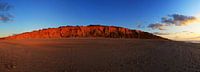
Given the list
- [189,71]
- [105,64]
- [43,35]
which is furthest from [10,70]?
[43,35]

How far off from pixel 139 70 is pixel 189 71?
2292mm

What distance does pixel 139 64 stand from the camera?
16.4 m

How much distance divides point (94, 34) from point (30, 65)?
3579cm

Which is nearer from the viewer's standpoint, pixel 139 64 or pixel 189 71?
pixel 189 71

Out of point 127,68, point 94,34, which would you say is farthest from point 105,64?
point 94,34

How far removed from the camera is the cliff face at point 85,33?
50.0 m

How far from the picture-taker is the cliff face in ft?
164

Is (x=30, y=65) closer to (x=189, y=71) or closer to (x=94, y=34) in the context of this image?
(x=189, y=71)

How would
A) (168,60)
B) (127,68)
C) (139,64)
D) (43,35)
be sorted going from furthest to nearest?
→ 1. (43,35)
2. (168,60)
3. (139,64)
4. (127,68)

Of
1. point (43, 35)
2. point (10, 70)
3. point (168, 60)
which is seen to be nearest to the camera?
point (10, 70)

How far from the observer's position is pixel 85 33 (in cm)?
5122

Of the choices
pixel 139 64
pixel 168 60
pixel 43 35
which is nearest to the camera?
pixel 139 64

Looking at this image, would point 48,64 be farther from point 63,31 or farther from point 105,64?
point 63,31

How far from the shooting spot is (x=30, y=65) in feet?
50.7
